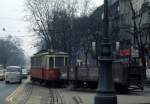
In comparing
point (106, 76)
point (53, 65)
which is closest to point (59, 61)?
point (53, 65)

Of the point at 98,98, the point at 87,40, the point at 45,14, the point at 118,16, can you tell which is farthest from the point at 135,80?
the point at 118,16

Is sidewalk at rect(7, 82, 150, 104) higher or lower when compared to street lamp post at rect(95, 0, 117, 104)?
lower

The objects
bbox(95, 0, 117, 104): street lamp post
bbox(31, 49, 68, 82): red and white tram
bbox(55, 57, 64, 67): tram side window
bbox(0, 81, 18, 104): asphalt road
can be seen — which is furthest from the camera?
bbox(55, 57, 64, 67): tram side window

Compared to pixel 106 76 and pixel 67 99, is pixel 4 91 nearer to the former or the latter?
pixel 67 99

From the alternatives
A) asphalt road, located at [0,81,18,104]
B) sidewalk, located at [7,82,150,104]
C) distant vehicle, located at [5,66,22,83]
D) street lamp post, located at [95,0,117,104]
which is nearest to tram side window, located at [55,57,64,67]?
asphalt road, located at [0,81,18,104]

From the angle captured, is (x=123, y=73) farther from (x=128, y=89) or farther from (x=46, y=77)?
(x=46, y=77)

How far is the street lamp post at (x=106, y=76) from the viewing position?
19675 mm

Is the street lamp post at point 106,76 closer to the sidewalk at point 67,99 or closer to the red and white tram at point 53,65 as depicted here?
the sidewalk at point 67,99

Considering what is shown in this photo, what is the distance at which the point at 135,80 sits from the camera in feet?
116

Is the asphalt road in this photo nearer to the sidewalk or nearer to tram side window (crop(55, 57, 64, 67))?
the sidewalk

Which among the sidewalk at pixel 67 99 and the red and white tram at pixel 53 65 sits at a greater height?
the red and white tram at pixel 53 65

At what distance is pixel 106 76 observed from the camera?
66.1ft

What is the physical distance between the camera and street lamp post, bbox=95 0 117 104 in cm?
1967

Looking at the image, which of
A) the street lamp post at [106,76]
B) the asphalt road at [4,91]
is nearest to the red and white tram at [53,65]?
the asphalt road at [4,91]
